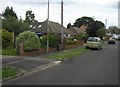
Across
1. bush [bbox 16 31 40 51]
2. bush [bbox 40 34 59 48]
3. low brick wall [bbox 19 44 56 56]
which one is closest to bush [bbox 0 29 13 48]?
bush [bbox 16 31 40 51]

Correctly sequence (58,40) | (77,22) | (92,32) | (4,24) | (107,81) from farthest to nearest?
1. (77,22)
2. (92,32)
3. (4,24)
4. (58,40)
5. (107,81)

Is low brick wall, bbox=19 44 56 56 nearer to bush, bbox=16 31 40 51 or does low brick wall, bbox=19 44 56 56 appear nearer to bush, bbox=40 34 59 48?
bush, bbox=16 31 40 51

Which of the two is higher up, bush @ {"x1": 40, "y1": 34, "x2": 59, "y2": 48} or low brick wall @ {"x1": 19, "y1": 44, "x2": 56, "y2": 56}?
bush @ {"x1": 40, "y1": 34, "x2": 59, "y2": 48}

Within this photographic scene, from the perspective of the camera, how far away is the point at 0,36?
1158 inches

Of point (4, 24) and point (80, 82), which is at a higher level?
point (4, 24)

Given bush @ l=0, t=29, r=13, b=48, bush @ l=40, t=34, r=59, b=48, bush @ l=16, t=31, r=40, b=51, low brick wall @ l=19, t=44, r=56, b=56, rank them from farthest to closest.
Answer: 1. bush @ l=40, t=34, r=59, b=48
2. bush @ l=0, t=29, r=13, b=48
3. bush @ l=16, t=31, r=40, b=51
4. low brick wall @ l=19, t=44, r=56, b=56

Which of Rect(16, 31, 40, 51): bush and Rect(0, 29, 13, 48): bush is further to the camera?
Rect(0, 29, 13, 48): bush

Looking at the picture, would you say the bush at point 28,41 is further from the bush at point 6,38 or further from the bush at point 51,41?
the bush at point 51,41

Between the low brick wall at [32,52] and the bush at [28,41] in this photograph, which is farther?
the bush at [28,41]

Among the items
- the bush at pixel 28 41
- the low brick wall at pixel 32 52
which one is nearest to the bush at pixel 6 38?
the bush at pixel 28 41

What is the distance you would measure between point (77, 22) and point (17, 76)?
133 metres

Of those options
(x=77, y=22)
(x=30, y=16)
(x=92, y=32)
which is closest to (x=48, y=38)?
(x=92, y=32)

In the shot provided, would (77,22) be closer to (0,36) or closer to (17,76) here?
(0,36)

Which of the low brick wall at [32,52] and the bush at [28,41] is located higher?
the bush at [28,41]
